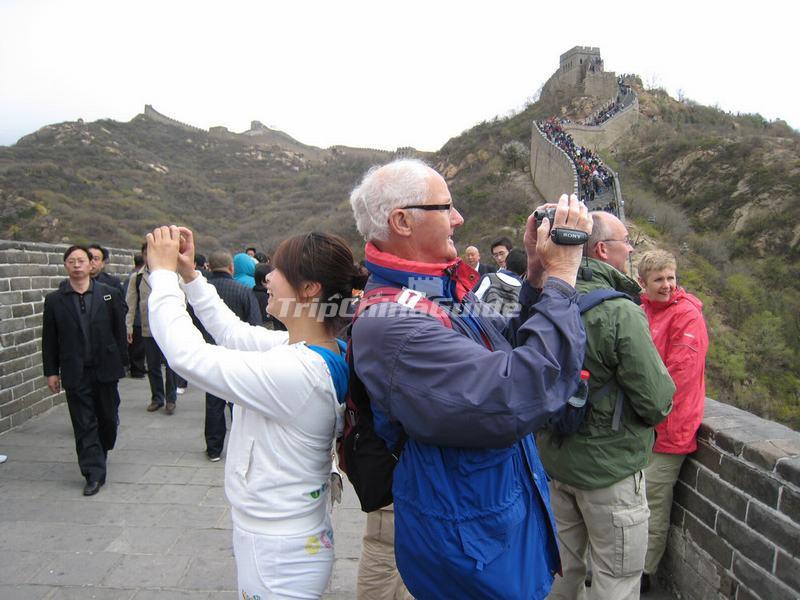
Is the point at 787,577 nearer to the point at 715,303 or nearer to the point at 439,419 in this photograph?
the point at 439,419

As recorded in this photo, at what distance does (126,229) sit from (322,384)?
3585 centimetres

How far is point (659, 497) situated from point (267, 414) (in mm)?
2460

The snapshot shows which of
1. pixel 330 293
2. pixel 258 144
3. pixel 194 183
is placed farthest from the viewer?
pixel 258 144

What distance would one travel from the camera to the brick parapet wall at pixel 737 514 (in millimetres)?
2145

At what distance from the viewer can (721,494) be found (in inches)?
101

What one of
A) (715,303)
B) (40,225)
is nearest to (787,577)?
(715,303)

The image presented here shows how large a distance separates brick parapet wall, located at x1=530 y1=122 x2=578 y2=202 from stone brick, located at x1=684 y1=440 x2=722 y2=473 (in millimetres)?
21487

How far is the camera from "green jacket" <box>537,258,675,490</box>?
2.12 m

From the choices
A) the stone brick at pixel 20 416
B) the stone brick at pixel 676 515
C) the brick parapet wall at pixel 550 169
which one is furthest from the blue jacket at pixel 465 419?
the brick parapet wall at pixel 550 169

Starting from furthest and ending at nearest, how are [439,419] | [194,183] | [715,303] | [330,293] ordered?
[194,183] → [715,303] → [330,293] → [439,419]

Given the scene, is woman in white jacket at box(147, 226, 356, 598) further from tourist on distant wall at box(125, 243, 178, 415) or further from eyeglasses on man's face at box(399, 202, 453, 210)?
tourist on distant wall at box(125, 243, 178, 415)

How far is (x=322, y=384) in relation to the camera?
155cm

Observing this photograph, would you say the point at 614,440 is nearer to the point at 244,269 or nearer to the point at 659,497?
the point at 659,497

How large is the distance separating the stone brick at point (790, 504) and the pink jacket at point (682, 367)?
0.59m
